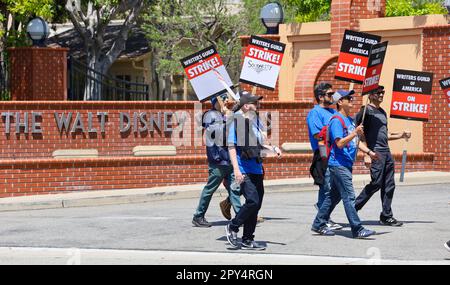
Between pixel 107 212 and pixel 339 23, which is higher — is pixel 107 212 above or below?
below

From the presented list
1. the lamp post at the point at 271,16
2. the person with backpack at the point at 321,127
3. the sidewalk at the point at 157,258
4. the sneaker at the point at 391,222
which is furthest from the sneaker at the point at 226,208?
the lamp post at the point at 271,16

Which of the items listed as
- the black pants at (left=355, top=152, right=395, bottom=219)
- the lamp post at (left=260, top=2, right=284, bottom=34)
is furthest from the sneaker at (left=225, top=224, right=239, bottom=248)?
the lamp post at (left=260, top=2, right=284, bottom=34)

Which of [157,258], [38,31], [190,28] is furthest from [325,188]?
[190,28]

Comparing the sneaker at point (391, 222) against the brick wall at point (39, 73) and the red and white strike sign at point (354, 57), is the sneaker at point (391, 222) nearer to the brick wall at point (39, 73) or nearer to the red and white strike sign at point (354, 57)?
the red and white strike sign at point (354, 57)

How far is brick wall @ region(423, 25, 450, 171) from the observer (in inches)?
993

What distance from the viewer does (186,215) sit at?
17250 millimetres

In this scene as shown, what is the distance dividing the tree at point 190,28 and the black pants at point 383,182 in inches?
1118

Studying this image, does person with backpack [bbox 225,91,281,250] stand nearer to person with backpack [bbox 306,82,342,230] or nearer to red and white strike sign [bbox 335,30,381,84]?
person with backpack [bbox 306,82,342,230]

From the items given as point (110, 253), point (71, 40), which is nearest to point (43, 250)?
point (110, 253)

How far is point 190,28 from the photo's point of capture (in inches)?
1741

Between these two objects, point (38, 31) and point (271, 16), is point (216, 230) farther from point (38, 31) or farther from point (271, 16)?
point (271, 16)

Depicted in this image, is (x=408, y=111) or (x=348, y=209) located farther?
(x=408, y=111)

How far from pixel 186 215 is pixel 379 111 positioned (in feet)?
11.7

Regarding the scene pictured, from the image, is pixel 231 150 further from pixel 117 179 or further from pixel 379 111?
pixel 117 179
